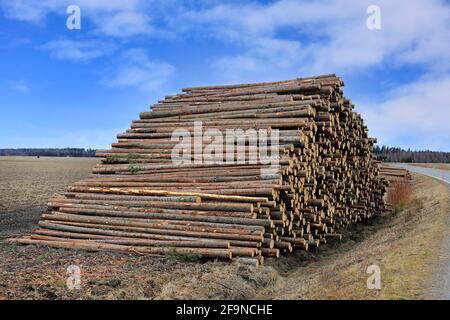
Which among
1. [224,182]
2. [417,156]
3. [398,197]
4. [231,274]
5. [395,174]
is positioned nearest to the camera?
[231,274]

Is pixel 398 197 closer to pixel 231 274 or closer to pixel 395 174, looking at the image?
pixel 395 174

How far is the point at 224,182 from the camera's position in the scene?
13.1 meters

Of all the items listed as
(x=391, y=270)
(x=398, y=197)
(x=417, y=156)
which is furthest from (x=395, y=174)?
(x=417, y=156)

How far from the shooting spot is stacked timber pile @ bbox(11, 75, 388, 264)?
12.0 metres

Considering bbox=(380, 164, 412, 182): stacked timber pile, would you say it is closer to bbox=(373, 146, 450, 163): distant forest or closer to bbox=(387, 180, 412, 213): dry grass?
bbox=(387, 180, 412, 213): dry grass

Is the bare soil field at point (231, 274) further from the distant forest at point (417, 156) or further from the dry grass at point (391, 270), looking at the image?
the distant forest at point (417, 156)

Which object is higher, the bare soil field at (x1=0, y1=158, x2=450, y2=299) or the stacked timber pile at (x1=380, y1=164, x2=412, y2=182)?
the stacked timber pile at (x1=380, y1=164, x2=412, y2=182)

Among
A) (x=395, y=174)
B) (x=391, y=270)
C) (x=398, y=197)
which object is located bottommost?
(x=391, y=270)

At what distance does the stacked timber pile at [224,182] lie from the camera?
39.3ft

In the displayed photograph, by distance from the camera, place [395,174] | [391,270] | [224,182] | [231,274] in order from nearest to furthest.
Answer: [391,270], [231,274], [224,182], [395,174]

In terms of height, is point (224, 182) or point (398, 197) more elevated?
point (224, 182)

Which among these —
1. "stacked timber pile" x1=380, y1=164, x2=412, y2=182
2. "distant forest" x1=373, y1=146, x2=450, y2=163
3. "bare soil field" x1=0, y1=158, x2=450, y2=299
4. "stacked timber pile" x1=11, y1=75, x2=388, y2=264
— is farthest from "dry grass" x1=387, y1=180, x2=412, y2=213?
"distant forest" x1=373, y1=146, x2=450, y2=163

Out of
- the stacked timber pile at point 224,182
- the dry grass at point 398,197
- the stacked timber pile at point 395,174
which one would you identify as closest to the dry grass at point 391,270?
the stacked timber pile at point 224,182
